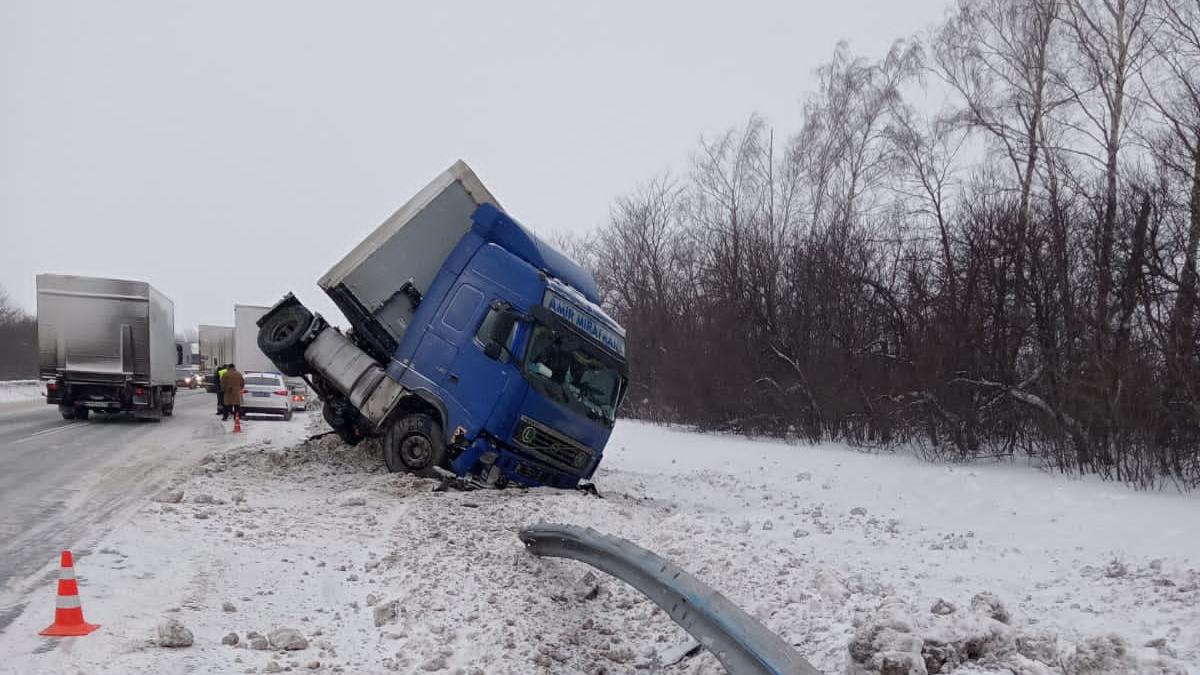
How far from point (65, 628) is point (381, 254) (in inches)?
290

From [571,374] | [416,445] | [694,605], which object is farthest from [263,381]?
[694,605]

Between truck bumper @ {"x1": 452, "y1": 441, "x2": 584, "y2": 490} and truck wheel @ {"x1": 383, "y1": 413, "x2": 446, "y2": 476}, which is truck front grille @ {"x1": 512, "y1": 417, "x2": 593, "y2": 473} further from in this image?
truck wheel @ {"x1": 383, "y1": 413, "x2": 446, "y2": 476}

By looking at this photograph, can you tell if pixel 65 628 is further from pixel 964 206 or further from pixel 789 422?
pixel 789 422

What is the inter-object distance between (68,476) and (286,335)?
327 cm

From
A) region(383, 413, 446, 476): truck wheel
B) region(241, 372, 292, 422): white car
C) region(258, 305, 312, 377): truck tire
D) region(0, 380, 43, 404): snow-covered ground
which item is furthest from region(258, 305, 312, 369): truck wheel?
region(0, 380, 43, 404): snow-covered ground

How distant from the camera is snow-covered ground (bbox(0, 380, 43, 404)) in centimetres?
3579

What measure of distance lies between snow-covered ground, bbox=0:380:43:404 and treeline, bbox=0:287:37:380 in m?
21.1

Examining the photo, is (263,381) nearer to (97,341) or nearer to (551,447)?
(97,341)

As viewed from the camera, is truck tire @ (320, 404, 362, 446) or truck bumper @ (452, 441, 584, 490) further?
truck tire @ (320, 404, 362, 446)

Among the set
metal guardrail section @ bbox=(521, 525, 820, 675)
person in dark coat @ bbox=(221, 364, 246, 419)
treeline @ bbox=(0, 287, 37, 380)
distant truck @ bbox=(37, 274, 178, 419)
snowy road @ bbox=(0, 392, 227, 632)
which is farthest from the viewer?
treeline @ bbox=(0, 287, 37, 380)

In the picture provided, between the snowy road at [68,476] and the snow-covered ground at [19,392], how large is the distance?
53.7ft

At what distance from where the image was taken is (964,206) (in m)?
17.6

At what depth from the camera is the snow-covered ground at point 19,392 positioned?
35.8 m

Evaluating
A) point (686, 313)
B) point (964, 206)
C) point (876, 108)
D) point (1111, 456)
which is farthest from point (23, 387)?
point (1111, 456)
